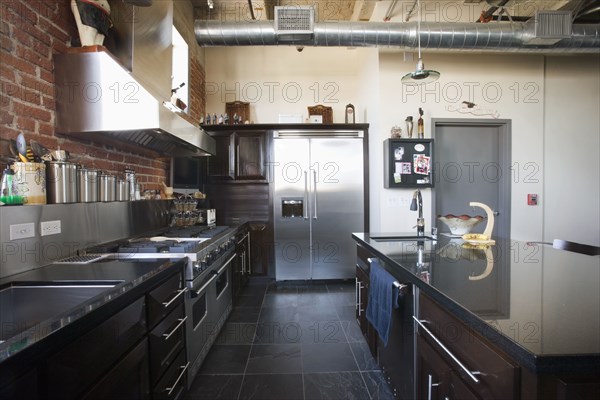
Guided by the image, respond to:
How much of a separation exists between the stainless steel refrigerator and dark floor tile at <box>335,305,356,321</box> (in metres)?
0.77

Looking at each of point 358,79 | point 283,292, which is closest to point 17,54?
point 283,292

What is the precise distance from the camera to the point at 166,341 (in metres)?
1.36

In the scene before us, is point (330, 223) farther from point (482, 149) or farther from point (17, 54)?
point (17, 54)

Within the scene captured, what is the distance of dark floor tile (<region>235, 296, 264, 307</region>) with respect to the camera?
3.04 metres

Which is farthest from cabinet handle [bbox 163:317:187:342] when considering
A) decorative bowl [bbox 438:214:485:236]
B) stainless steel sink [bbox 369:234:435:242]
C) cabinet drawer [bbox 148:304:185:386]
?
decorative bowl [bbox 438:214:485:236]

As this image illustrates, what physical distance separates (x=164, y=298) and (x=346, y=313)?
198cm

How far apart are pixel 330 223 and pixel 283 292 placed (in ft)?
3.55

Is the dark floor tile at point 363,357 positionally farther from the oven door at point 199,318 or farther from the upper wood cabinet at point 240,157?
the upper wood cabinet at point 240,157

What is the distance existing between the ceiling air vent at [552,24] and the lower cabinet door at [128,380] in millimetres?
3785

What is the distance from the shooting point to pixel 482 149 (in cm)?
337

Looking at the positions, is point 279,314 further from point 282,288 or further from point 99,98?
point 99,98

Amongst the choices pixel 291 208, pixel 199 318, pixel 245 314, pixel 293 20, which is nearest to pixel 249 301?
pixel 245 314

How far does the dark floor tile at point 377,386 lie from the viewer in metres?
1.67

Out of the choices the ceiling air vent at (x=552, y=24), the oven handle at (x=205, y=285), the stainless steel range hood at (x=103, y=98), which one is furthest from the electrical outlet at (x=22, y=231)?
the ceiling air vent at (x=552, y=24)
